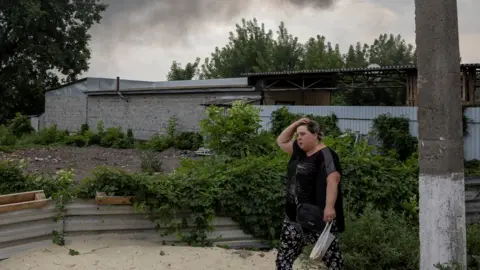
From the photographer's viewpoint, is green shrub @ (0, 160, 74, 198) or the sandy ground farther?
green shrub @ (0, 160, 74, 198)

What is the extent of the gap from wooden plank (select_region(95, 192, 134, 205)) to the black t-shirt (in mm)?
2458

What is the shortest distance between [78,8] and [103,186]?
34926 mm

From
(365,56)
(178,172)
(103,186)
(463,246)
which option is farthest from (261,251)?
(365,56)

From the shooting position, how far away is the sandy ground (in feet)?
17.5

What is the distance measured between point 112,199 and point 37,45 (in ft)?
108

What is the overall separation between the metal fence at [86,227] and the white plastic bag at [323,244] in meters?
2.62

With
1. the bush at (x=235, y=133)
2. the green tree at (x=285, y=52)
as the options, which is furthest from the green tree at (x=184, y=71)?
the bush at (x=235, y=133)

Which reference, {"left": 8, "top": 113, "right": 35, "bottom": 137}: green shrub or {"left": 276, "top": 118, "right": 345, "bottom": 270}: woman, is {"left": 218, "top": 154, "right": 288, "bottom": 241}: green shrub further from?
{"left": 8, "top": 113, "right": 35, "bottom": 137}: green shrub

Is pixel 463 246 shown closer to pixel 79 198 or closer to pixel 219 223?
pixel 219 223

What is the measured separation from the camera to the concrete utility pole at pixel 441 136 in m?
4.00

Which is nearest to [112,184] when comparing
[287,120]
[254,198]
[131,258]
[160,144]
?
[131,258]

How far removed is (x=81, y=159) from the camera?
19844 millimetres

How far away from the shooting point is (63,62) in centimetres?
3672

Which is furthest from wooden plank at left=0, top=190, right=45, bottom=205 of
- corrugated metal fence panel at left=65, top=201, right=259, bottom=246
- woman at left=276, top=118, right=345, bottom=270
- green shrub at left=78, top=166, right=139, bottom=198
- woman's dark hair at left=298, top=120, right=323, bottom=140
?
woman's dark hair at left=298, top=120, right=323, bottom=140
